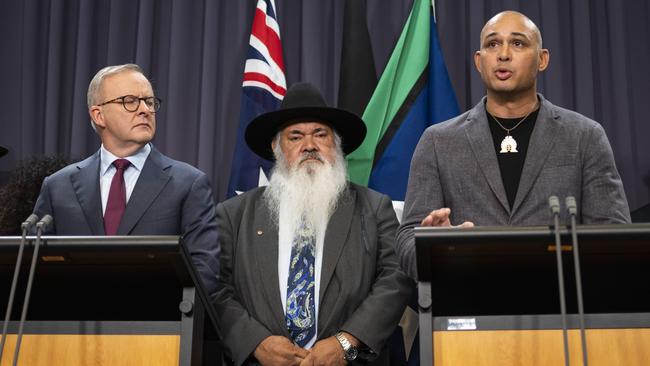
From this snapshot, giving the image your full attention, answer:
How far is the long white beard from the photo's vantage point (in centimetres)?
Answer: 354

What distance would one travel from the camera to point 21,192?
4.05 meters

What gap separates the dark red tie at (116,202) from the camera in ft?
11.0

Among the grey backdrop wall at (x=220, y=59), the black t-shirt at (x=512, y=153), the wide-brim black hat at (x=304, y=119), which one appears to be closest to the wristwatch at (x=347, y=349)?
the black t-shirt at (x=512, y=153)

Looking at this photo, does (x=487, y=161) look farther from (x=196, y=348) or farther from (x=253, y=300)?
(x=196, y=348)

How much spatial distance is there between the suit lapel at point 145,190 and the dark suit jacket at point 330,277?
276mm

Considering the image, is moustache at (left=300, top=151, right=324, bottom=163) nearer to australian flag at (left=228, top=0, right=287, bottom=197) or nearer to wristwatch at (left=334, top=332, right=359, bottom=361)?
australian flag at (left=228, top=0, right=287, bottom=197)

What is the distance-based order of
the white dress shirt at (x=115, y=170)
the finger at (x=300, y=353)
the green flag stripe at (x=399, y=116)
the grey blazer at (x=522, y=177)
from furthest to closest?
the green flag stripe at (x=399, y=116) < the white dress shirt at (x=115, y=170) < the finger at (x=300, y=353) < the grey blazer at (x=522, y=177)

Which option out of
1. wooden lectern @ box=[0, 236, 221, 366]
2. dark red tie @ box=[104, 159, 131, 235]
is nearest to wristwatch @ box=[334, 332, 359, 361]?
wooden lectern @ box=[0, 236, 221, 366]

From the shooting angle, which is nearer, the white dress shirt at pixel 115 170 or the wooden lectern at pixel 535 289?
the wooden lectern at pixel 535 289

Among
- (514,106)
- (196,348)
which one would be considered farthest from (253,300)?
(514,106)

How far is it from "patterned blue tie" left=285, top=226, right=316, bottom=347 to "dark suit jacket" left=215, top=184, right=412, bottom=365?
0.05m

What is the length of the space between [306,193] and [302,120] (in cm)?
36

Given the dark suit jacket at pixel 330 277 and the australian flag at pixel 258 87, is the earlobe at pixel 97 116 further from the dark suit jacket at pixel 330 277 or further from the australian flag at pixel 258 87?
the australian flag at pixel 258 87

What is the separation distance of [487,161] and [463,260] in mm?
933
